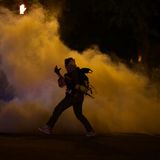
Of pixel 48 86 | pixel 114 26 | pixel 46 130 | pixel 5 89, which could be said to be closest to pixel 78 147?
pixel 46 130

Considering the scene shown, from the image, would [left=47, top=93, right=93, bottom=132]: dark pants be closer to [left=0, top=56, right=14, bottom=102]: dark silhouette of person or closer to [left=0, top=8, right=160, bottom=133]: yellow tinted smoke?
[left=0, top=8, right=160, bottom=133]: yellow tinted smoke

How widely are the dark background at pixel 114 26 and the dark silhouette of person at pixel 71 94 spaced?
20.9 feet

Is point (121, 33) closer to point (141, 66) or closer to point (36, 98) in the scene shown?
point (141, 66)

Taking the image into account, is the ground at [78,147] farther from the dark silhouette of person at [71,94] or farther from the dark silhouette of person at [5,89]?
the dark silhouette of person at [5,89]

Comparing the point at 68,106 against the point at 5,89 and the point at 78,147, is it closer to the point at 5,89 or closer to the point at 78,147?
the point at 78,147

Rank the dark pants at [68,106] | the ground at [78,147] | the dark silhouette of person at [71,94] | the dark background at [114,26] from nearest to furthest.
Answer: the ground at [78,147] → the dark silhouette of person at [71,94] → the dark pants at [68,106] → the dark background at [114,26]

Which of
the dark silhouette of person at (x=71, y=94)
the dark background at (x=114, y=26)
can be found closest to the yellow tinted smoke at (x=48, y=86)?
the dark silhouette of person at (x=71, y=94)

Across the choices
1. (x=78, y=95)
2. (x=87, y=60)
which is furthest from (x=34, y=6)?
(x=78, y=95)

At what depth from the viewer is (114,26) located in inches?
1070

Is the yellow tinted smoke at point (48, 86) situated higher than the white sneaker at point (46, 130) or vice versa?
the yellow tinted smoke at point (48, 86)

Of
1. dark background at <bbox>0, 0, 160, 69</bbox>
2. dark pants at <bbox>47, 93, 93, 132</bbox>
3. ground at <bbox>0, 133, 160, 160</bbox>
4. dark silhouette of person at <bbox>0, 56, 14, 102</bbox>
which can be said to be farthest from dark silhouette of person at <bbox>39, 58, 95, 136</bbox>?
dark background at <bbox>0, 0, 160, 69</bbox>

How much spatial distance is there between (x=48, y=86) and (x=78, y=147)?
163 inches

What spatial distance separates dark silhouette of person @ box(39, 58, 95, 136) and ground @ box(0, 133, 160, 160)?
0.93 ft

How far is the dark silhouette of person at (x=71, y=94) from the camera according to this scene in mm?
14625
